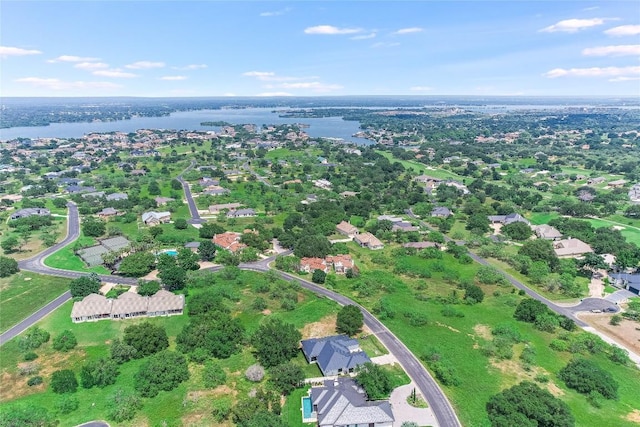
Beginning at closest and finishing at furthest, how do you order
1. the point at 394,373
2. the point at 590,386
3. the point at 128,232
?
the point at 590,386, the point at 394,373, the point at 128,232

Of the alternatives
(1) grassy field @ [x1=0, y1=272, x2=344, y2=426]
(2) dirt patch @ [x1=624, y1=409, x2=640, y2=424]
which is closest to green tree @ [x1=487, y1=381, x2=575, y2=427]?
(2) dirt patch @ [x1=624, y1=409, x2=640, y2=424]

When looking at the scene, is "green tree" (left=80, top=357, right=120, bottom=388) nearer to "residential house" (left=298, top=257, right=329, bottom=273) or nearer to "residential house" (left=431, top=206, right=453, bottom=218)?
"residential house" (left=298, top=257, right=329, bottom=273)

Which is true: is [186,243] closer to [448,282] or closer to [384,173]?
[448,282]

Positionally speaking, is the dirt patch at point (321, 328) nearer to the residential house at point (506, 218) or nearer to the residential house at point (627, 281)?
the residential house at point (627, 281)

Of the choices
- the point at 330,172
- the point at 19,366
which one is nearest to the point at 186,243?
the point at 19,366

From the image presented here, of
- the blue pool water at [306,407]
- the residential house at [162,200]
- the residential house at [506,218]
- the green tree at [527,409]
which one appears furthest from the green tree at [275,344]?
the residential house at [162,200]

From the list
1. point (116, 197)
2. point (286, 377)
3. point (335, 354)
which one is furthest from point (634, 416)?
point (116, 197)

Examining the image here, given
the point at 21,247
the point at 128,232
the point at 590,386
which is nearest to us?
the point at 590,386

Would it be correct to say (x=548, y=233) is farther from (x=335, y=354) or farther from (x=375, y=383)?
(x=375, y=383)
